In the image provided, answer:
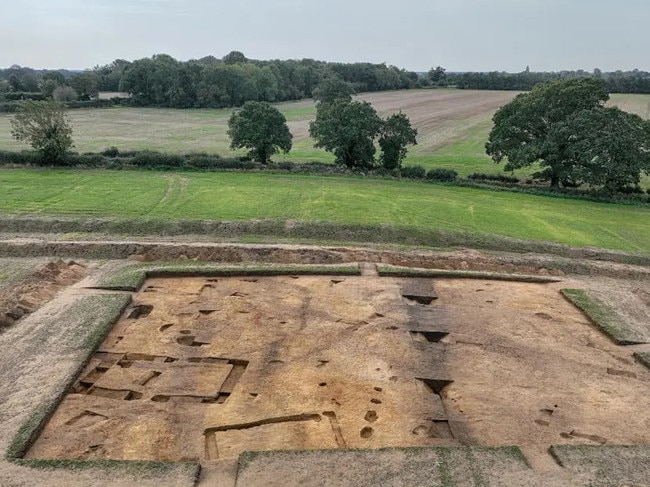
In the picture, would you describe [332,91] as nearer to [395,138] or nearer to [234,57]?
[395,138]

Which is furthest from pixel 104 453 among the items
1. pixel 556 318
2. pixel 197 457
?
pixel 556 318

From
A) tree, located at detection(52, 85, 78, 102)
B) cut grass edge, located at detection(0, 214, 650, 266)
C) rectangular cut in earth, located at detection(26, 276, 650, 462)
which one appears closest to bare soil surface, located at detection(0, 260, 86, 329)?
rectangular cut in earth, located at detection(26, 276, 650, 462)

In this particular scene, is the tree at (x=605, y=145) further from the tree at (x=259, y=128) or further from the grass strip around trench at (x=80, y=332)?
the grass strip around trench at (x=80, y=332)

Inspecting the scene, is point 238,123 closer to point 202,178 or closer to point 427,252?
point 202,178

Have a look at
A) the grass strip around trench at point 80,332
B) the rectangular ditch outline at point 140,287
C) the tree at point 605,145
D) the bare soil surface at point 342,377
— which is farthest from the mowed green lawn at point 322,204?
the grass strip around trench at point 80,332

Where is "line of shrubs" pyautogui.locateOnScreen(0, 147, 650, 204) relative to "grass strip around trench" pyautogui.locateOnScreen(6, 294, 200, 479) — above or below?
above

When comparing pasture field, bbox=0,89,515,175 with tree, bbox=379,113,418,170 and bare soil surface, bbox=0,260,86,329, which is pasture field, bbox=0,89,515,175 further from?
bare soil surface, bbox=0,260,86,329
